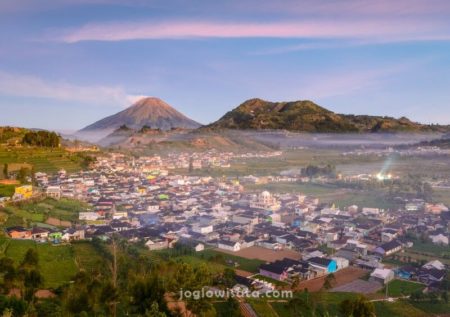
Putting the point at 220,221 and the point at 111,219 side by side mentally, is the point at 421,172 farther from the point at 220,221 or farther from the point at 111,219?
the point at 111,219

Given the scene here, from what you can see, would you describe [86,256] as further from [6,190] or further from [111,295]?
[6,190]

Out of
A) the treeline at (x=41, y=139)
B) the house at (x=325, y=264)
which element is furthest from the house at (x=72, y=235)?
the treeline at (x=41, y=139)

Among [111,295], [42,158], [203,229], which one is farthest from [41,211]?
[111,295]

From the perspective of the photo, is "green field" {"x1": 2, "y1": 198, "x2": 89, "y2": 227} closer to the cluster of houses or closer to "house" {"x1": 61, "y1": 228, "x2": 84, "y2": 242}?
the cluster of houses

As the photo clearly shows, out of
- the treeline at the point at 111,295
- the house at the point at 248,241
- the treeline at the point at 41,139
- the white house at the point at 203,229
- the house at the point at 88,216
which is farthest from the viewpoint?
the treeline at the point at 41,139

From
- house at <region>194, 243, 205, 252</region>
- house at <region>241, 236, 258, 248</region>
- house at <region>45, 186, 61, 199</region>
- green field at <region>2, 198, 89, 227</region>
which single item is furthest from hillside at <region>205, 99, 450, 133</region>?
house at <region>194, 243, 205, 252</region>

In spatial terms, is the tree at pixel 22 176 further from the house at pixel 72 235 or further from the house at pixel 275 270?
the house at pixel 275 270
